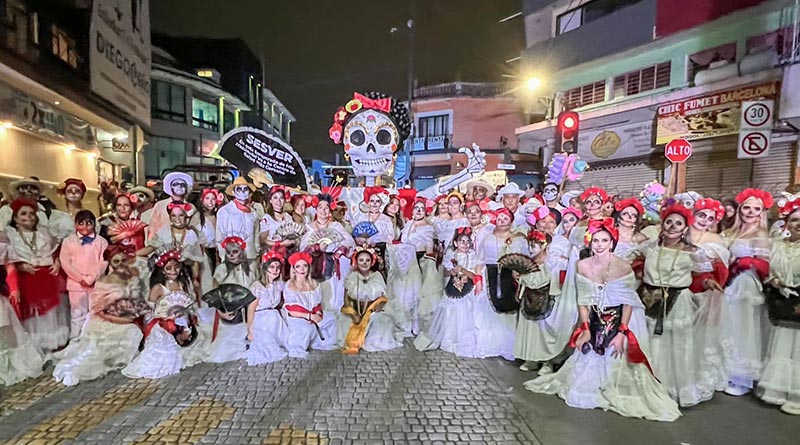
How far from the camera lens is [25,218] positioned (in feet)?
15.0

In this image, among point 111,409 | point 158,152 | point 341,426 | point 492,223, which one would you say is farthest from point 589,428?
point 158,152

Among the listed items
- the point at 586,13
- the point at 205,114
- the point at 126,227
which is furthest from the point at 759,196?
the point at 205,114

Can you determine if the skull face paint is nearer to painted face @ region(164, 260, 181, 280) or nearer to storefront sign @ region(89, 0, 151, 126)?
painted face @ region(164, 260, 181, 280)

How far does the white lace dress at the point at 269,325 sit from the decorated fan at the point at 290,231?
114cm

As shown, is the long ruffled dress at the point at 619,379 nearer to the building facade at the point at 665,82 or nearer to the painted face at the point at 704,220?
the painted face at the point at 704,220

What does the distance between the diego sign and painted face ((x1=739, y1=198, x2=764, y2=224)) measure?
5.77 metres

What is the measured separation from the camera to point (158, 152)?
25094 mm

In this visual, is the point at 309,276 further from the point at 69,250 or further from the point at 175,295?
the point at 69,250

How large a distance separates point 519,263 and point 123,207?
4.71 m

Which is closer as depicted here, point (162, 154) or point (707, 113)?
point (707, 113)

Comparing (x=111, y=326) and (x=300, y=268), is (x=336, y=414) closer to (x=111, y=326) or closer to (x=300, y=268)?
(x=300, y=268)

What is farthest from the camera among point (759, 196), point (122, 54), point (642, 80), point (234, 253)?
point (642, 80)

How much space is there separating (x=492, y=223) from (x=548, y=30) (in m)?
14.3

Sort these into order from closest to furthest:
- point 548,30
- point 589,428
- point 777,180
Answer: point 589,428, point 777,180, point 548,30
